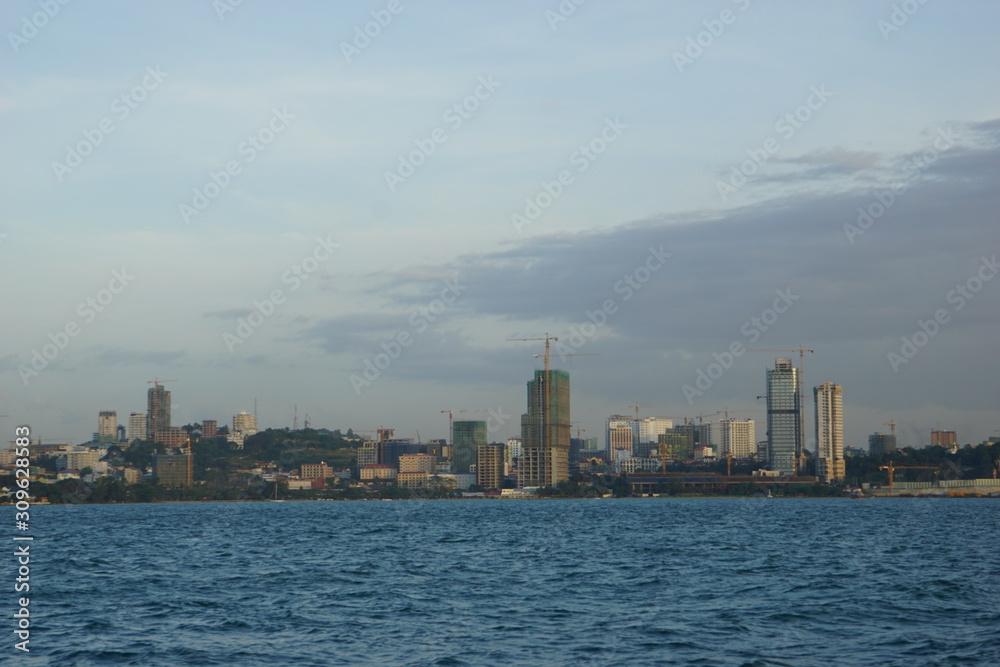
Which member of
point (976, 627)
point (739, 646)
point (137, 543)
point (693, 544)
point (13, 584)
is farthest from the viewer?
point (137, 543)

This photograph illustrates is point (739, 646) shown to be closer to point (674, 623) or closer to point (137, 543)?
point (674, 623)

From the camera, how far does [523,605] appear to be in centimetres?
4575

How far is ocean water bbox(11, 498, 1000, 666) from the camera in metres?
35.0

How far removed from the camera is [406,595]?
164 ft

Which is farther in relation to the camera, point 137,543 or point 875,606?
point 137,543

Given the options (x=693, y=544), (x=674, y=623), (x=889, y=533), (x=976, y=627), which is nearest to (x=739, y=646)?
(x=674, y=623)

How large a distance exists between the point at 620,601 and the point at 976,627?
14.8 meters

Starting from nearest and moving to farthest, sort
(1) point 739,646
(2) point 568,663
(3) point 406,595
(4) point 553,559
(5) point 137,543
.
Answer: (2) point 568,663, (1) point 739,646, (3) point 406,595, (4) point 553,559, (5) point 137,543

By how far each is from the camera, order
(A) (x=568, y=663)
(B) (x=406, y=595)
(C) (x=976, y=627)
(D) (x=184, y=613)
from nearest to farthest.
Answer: (A) (x=568, y=663), (C) (x=976, y=627), (D) (x=184, y=613), (B) (x=406, y=595)

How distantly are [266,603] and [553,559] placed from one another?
1047 inches

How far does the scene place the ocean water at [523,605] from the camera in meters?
35.0

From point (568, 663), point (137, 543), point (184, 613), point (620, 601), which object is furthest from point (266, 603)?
point (137, 543)

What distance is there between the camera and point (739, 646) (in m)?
35.8

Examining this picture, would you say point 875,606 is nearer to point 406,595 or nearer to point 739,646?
point 739,646
